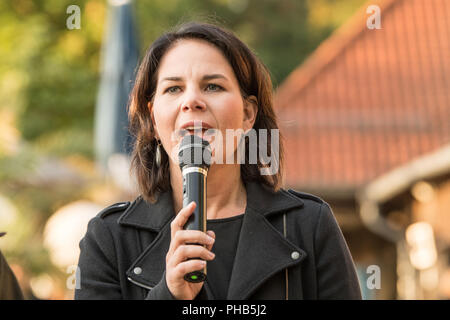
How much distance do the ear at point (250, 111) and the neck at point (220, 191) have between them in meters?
0.15

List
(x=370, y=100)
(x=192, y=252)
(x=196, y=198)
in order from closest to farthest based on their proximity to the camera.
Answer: (x=192, y=252), (x=196, y=198), (x=370, y=100)

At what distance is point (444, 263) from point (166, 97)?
662cm

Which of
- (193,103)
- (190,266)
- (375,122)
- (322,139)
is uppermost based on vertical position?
(375,122)

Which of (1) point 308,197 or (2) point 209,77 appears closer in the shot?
(2) point 209,77

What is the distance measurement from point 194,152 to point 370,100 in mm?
9796

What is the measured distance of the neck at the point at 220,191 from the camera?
96.0 inches

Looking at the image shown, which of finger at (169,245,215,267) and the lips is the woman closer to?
the lips

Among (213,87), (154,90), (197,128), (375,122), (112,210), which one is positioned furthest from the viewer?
(375,122)

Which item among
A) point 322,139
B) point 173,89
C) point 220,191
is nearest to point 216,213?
point 220,191

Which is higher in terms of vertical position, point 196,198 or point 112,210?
point 112,210

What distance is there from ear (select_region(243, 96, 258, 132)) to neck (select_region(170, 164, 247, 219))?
0.49 ft

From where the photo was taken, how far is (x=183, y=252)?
1.84 m

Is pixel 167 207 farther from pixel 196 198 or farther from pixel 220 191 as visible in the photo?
pixel 196 198

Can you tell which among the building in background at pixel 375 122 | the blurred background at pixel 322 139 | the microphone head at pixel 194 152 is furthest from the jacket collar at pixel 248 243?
the building in background at pixel 375 122
